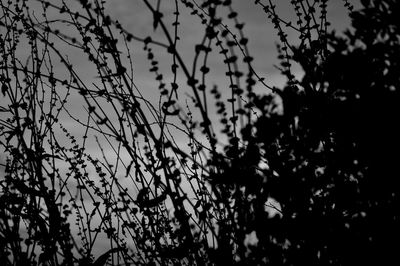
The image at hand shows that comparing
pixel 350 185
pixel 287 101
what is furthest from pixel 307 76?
pixel 350 185

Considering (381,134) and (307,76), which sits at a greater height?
(307,76)

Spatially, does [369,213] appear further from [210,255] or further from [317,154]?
[210,255]

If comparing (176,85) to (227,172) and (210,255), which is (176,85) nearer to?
(227,172)

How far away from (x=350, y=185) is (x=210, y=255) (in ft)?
3.40

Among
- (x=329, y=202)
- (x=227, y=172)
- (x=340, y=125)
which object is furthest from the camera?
(x=329, y=202)

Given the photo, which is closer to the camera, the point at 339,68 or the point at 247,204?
the point at 247,204

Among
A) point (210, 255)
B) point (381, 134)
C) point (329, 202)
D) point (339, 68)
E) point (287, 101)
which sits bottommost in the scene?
point (210, 255)

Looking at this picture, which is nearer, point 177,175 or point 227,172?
point 227,172

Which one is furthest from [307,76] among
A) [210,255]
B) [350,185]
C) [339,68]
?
[210,255]

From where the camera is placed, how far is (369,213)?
2129mm

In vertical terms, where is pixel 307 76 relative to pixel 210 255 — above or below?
above

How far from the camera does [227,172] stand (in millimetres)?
2053

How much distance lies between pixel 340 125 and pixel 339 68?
0.39m

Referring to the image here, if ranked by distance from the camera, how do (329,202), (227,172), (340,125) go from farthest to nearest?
(329,202), (340,125), (227,172)
